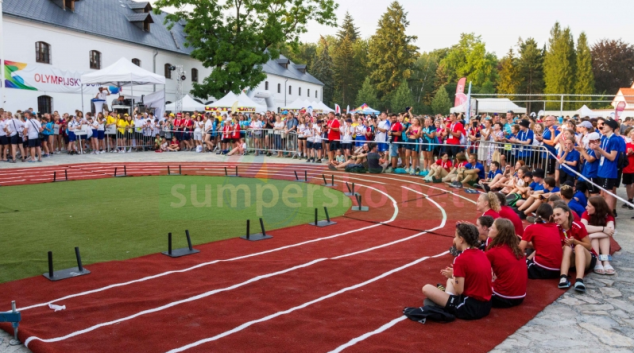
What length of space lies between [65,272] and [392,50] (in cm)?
7566

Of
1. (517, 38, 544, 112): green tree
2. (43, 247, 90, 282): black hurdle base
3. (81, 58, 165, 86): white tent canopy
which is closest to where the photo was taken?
(43, 247, 90, 282): black hurdle base

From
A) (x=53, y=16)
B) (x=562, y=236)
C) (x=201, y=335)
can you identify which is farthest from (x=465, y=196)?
(x=53, y=16)

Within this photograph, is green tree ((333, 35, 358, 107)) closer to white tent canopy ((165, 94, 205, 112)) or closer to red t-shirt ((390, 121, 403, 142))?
white tent canopy ((165, 94, 205, 112))

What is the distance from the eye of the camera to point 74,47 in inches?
1364

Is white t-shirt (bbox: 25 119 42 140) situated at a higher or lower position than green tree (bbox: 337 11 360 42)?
lower

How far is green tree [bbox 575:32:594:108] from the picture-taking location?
68.1 metres

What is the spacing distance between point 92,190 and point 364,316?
35.4ft

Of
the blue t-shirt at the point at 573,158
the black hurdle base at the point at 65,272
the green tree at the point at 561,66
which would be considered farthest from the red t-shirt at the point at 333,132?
the green tree at the point at 561,66

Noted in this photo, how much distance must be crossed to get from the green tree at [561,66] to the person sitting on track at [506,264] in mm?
71347

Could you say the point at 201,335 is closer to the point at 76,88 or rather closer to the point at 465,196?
the point at 465,196

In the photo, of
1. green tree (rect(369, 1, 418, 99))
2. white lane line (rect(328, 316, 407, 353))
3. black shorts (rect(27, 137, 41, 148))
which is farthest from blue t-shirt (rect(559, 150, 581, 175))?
green tree (rect(369, 1, 418, 99))

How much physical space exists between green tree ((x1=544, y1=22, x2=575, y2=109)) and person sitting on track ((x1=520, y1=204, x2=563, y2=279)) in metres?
70.1

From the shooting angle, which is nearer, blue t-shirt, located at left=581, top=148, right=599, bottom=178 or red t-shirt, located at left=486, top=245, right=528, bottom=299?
red t-shirt, located at left=486, top=245, right=528, bottom=299

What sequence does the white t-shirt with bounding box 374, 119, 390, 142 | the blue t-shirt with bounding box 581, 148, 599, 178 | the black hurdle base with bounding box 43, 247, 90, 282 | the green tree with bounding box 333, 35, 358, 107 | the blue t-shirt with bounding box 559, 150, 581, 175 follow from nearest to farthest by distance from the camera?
the black hurdle base with bounding box 43, 247, 90, 282
the blue t-shirt with bounding box 581, 148, 599, 178
the blue t-shirt with bounding box 559, 150, 581, 175
the white t-shirt with bounding box 374, 119, 390, 142
the green tree with bounding box 333, 35, 358, 107
